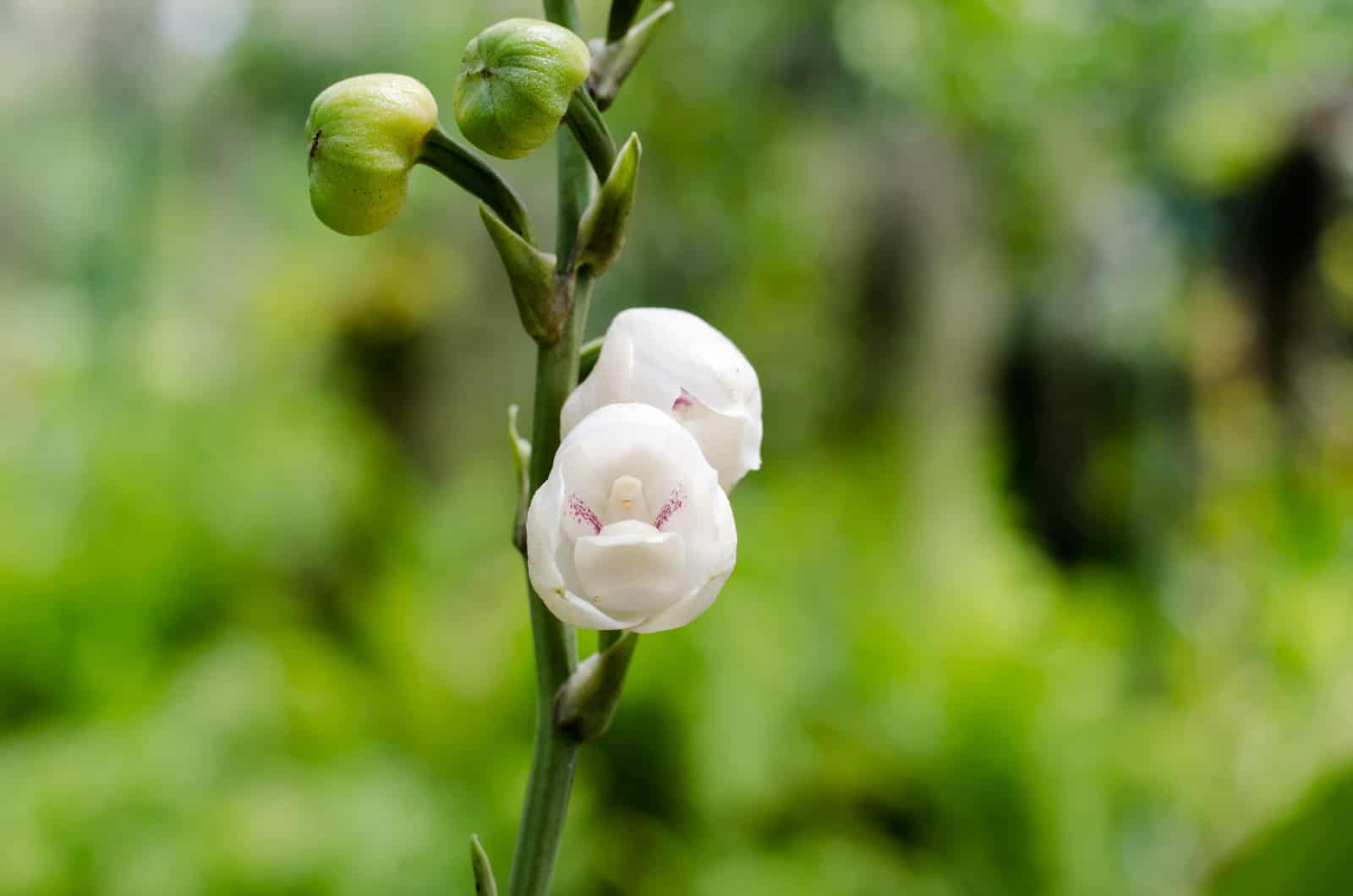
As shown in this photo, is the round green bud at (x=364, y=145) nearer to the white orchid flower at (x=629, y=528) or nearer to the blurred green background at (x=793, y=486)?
the white orchid flower at (x=629, y=528)

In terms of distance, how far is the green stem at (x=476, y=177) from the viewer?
37cm

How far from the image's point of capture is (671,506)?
35 centimetres

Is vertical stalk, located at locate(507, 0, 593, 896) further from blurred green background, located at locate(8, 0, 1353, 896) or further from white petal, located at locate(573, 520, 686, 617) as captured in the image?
blurred green background, located at locate(8, 0, 1353, 896)

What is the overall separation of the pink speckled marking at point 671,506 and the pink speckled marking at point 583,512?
18mm

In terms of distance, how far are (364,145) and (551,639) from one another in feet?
0.53

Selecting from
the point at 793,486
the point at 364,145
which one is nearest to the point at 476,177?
the point at 364,145

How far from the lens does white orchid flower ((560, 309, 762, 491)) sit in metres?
0.37

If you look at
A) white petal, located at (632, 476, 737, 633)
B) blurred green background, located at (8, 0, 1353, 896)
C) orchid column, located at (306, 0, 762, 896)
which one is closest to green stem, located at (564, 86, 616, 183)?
orchid column, located at (306, 0, 762, 896)

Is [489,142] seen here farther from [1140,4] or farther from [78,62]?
[78,62]

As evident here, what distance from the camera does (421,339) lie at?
4008mm

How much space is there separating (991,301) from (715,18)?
1.69 metres

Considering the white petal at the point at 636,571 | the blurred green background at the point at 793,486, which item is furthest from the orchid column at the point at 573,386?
the blurred green background at the point at 793,486

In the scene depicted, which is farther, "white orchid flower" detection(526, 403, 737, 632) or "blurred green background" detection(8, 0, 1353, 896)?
"blurred green background" detection(8, 0, 1353, 896)

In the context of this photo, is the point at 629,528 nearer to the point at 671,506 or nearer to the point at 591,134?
the point at 671,506
